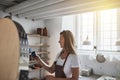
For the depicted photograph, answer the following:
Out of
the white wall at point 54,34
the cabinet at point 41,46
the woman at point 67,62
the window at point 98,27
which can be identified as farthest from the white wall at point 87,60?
the woman at point 67,62

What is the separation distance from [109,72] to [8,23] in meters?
3.42

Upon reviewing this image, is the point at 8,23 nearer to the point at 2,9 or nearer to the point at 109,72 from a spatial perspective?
the point at 2,9

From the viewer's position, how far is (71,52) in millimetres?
1662

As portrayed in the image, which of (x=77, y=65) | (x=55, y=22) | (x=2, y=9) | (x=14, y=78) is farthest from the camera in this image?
(x=55, y=22)

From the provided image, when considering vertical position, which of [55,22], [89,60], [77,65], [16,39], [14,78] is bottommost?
[89,60]

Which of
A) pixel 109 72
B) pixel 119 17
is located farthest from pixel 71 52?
pixel 119 17

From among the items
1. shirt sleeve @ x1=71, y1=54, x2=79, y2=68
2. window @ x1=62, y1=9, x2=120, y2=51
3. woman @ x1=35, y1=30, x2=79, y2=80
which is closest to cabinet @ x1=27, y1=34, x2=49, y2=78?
window @ x1=62, y1=9, x2=120, y2=51

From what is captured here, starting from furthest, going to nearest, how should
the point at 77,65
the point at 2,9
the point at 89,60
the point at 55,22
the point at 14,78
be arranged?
the point at 55,22 < the point at 89,60 < the point at 2,9 < the point at 77,65 < the point at 14,78

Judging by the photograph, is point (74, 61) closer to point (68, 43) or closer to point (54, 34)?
point (68, 43)

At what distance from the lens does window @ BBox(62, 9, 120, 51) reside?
3.89 m

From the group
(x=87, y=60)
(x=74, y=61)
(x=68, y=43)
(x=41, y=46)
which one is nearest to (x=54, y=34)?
(x=41, y=46)

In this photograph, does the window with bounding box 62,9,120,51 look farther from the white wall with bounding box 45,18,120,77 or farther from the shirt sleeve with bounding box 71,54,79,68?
the shirt sleeve with bounding box 71,54,79,68

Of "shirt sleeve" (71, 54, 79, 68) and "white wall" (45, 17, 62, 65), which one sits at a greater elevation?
"white wall" (45, 17, 62, 65)

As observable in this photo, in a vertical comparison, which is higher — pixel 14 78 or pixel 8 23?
pixel 8 23
